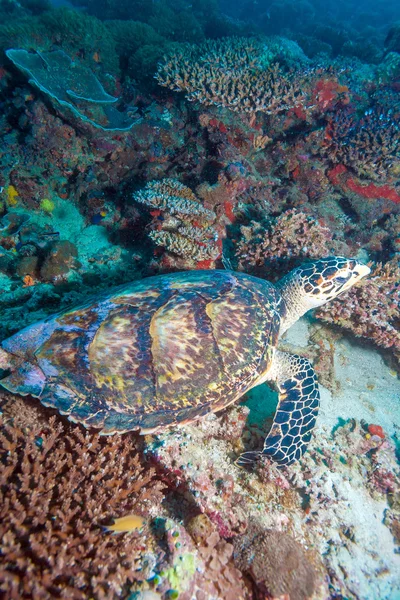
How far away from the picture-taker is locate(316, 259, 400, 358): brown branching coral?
399 cm

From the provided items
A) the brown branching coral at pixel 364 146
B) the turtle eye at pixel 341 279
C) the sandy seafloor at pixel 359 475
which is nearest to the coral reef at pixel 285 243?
the turtle eye at pixel 341 279

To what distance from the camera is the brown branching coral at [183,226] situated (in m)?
3.97

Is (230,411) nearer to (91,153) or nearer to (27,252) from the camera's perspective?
(27,252)

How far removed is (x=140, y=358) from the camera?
2590mm

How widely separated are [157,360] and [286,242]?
101 inches

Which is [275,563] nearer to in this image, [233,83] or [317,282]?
[317,282]

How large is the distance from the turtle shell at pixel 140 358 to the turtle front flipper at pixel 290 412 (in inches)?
17.8

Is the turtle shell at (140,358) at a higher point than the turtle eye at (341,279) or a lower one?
lower

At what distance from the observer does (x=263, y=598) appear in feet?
6.79

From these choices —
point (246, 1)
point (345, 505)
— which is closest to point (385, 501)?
point (345, 505)

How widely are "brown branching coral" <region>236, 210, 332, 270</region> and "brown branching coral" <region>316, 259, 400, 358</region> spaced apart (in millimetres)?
732

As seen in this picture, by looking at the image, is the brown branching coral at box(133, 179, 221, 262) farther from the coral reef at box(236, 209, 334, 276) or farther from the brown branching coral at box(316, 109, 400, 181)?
the brown branching coral at box(316, 109, 400, 181)

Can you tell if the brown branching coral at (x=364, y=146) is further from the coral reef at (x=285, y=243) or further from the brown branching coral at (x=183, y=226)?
the brown branching coral at (x=183, y=226)

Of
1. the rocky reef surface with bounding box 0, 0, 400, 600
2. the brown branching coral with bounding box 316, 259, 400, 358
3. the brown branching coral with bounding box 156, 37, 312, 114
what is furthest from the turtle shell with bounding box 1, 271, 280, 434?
the brown branching coral with bounding box 156, 37, 312, 114
